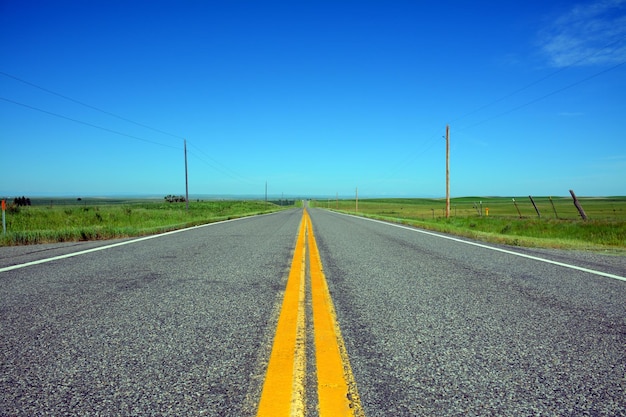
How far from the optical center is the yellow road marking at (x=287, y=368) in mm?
1786

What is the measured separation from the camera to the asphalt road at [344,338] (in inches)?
74.5

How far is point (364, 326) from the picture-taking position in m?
3.06

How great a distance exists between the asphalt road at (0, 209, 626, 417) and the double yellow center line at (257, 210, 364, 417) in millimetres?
69

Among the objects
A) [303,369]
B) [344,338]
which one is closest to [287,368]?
[303,369]

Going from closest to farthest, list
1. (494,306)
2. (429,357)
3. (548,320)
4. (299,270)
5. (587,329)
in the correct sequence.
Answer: (429,357) → (587,329) → (548,320) → (494,306) → (299,270)

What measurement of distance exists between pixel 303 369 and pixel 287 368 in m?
0.09

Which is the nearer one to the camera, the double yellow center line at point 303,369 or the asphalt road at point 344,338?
the double yellow center line at point 303,369

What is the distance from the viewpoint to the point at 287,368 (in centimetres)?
220

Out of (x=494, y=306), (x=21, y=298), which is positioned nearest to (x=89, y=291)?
(x=21, y=298)

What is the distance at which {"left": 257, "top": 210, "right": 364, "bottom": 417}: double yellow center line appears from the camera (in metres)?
1.79

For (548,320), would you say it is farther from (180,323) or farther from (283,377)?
(180,323)

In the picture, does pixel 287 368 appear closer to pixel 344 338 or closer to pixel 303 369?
pixel 303 369

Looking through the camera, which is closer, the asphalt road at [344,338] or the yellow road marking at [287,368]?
the yellow road marking at [287,368]

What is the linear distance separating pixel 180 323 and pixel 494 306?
9.28 ft
